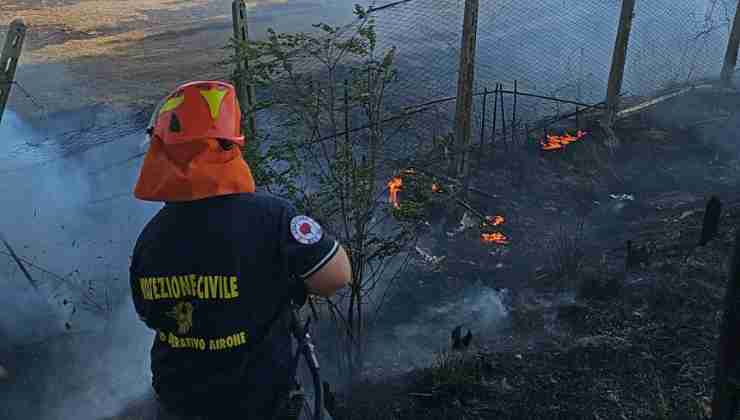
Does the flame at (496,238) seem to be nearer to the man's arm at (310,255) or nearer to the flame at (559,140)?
the flame at (559,140)

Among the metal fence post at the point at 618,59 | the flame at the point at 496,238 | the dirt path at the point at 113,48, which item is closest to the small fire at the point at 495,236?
the flame at the point at 496,238

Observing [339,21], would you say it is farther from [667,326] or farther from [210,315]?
[210,315]

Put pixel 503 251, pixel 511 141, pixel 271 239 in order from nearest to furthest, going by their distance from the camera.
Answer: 1. pixel 271 239
2. pixel 503 251
3. pixel 511 141

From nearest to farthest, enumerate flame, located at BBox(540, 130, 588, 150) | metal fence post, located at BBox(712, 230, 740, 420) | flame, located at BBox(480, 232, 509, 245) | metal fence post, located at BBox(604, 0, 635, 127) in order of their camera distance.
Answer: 1. metal fence post, located at BBox(712, 230, 740, 420)
2. flame, located at BBox(480, 232, 509, 245)
3. metal fence post, located at BBox(604, 0, 635, 127)
4. flame, located at BBox(540, 130, 588, 150)

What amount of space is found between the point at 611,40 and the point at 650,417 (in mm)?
10163

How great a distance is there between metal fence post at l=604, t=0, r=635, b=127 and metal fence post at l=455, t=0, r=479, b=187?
2492 millimetres

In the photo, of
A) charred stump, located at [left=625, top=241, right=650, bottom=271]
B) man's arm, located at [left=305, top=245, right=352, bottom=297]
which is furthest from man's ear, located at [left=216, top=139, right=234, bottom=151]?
charred stump, located at [left=625, top=241, right=650, bottom=271]

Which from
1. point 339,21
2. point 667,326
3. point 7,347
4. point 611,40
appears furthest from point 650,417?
point 339,21

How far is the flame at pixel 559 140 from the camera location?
25.6 ft

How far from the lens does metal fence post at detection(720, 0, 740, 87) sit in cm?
890

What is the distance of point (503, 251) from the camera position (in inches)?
238

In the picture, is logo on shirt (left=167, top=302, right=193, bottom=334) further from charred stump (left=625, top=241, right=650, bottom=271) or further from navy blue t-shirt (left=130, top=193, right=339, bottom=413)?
charred stump (left=625, top=241, right=650, bottom=271)

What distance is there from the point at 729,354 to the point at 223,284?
77.5 inches

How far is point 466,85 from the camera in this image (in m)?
6.13
